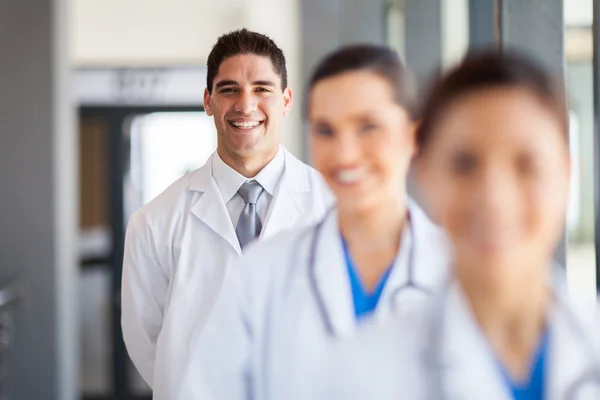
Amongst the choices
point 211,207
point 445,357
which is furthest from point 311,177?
point 445,357

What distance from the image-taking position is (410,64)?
33.0 inches

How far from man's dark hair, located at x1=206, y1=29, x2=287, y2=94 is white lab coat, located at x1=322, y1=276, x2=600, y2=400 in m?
0.34

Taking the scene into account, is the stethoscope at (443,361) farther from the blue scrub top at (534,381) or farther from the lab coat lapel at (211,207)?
the lab coat lapel at (211,207)

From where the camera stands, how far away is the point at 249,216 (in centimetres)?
99

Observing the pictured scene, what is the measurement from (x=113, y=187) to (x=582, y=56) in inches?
140

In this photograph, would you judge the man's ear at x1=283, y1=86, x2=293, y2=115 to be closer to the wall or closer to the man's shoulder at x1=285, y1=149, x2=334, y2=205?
the man's shoulder at x1=285, y1=149, x2=334, y2=205

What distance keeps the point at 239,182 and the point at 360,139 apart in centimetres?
23

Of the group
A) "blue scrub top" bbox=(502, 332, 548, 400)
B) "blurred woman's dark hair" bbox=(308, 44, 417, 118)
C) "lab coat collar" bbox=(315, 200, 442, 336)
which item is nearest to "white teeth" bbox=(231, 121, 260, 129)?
"blurred woman's dark hair" bbox=(308, 44, 417, 118)

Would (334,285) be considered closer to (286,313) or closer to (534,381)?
(286,313)

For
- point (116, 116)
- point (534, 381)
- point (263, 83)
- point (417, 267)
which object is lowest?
point (534, 381)

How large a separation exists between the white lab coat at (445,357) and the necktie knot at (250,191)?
0.27 meters

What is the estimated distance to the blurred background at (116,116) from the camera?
848 millimetres

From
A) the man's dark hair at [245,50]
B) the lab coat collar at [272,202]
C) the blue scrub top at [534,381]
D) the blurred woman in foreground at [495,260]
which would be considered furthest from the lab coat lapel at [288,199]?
the blue scrub top at [534,381]

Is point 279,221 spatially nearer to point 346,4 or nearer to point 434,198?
point 434,198
